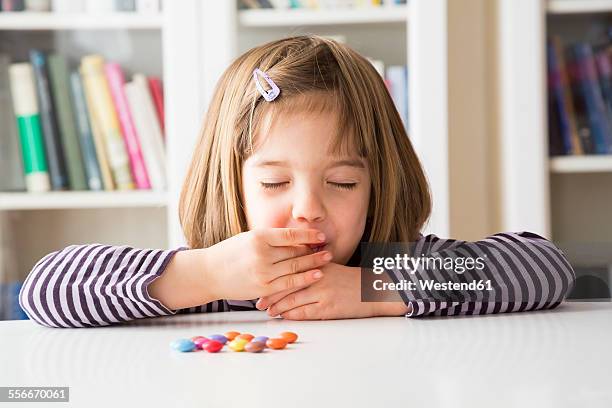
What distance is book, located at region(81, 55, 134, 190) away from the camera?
6.53 ft

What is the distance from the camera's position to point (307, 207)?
1.03 metres

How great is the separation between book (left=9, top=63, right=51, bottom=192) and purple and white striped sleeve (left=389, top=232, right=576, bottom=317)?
1205mm

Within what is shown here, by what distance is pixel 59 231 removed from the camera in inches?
78.0

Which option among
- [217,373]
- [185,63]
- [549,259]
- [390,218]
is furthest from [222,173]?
[185,63]

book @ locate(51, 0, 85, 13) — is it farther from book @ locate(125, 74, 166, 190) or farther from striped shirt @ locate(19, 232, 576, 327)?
striped shirt @ locate(19, 232, 576, 327)

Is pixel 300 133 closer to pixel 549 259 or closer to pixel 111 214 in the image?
pixel 549 259

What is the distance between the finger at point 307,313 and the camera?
96cm

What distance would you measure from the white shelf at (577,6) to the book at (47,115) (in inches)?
48.7

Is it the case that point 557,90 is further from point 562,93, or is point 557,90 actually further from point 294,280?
point 294,280

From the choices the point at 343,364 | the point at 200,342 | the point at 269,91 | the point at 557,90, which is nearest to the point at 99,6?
the point at 269,91

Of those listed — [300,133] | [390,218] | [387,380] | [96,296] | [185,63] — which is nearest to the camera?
[387,380]

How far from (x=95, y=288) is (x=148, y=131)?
1.06 m

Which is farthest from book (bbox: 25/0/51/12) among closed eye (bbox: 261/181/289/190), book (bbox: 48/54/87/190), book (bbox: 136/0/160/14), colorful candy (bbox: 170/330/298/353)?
colorful candy (bbox: 170/330/298/353)

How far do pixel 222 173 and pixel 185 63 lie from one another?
85 cm
